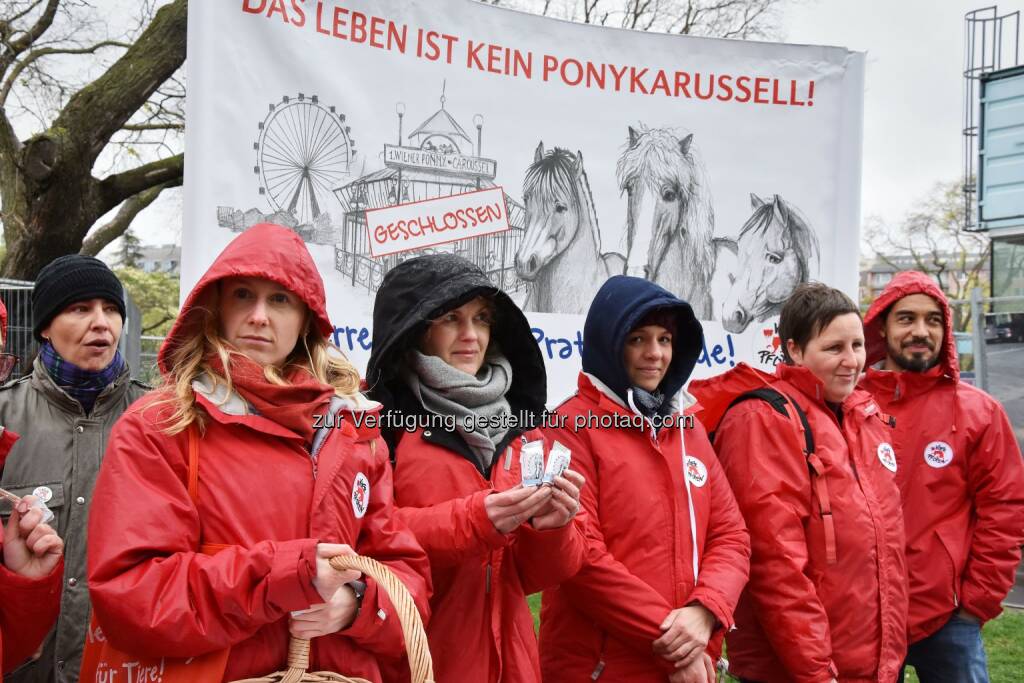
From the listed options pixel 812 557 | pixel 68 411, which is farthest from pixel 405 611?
pixel 812 557

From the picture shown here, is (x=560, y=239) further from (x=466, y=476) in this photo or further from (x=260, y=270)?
(x=260, y=270)

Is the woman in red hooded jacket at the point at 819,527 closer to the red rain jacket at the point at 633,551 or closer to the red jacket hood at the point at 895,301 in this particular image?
the red rain jacket at the point at 633,551

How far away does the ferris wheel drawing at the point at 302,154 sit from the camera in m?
3.59

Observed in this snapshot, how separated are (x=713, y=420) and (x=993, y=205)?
34.0 ft

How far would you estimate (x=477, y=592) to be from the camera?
2.34 metres

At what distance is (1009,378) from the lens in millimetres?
7844

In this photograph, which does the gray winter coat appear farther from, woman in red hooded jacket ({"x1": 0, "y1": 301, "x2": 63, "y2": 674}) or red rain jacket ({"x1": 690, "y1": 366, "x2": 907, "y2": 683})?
red rain jacket ({"x1": 690, "y1": 366, "x2": 907, "y2": 683})

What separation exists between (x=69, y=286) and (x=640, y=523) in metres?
2.06

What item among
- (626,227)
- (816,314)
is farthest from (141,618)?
(626,227)

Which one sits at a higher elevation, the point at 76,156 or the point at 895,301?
the point at 76,156

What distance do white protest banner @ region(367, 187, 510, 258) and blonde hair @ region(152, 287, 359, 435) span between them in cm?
157

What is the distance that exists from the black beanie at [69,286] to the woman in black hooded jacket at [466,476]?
1015 mm

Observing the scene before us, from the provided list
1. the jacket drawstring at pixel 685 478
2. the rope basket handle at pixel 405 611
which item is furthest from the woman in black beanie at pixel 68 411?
the jacket drawstring at pixel 685 478

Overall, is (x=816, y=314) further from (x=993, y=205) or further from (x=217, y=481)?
(x=993, y=205)
